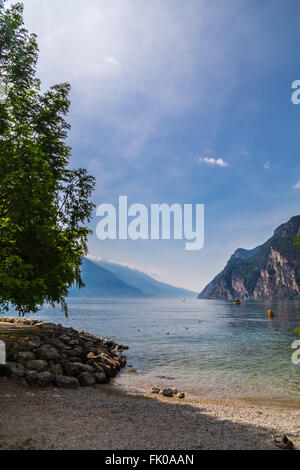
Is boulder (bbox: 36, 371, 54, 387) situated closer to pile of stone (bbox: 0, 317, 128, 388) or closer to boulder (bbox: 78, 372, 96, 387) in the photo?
pile of stone (bbox: 0, 317, 128, 388)

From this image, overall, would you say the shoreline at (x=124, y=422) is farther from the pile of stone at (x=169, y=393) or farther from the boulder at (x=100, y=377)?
A: the boulder at (x=100, y=377)

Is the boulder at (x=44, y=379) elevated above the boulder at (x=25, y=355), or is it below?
below

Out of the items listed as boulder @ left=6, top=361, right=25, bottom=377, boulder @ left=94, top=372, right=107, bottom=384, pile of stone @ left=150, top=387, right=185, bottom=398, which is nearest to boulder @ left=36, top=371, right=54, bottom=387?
boulder @ left=6, top=361, right=25, bottom=377

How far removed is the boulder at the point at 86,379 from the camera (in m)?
15.8

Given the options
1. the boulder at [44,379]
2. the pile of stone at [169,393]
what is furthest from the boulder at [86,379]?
the pile of stone at [169,393]

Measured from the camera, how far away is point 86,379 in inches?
630

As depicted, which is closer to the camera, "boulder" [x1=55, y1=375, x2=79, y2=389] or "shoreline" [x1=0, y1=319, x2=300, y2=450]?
"shoreline" [x1=0, y1=319, x2=300, y2=450]

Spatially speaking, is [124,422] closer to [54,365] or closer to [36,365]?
Answer: [36,365]

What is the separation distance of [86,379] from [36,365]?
295cm

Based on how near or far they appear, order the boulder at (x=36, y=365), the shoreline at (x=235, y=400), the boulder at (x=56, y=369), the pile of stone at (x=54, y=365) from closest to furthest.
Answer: the pile of stone at (x=54, y=365), the boulder at (x=36, y=365), the shoreline at (x=235, y=400), the boulder at (x=56, y=369)

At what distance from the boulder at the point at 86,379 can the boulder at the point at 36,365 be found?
217 centimetres

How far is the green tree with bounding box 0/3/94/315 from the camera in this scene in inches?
544

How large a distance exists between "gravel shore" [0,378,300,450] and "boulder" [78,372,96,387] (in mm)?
1304

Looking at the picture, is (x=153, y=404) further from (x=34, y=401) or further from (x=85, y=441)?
(x=85, y=441)
